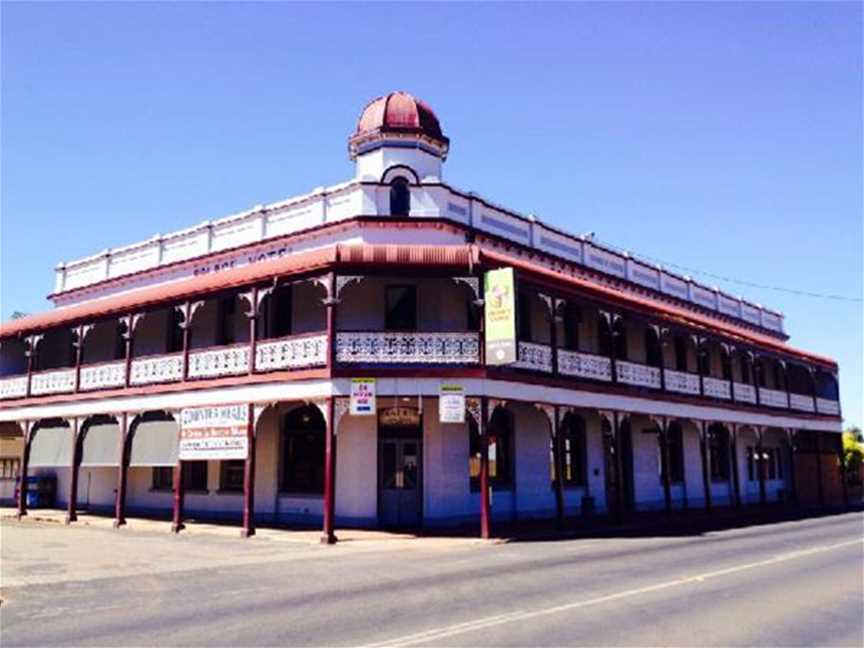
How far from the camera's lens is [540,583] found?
38.7 feet

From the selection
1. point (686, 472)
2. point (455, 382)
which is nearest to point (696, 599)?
point (455, 382)

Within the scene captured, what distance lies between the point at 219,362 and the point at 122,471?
4.89 meters

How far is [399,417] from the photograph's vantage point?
69.4 feet

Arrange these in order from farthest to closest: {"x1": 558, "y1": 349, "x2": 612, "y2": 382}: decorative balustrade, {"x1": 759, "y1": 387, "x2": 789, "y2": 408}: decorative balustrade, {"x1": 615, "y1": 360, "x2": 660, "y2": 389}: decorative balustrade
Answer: {"x1": 759, "y1": 387, "x2": 789, "y2": 408}: decorative balustrade < {"x1": 615, "y1": 360, "x2": 660, "y2": 389}: decorative balustrade < {"x1": 558, "y1": 349, "x2": 612, "y2": 382}: decorative balustrade

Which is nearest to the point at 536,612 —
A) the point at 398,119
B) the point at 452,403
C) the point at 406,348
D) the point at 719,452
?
the point at 452,403

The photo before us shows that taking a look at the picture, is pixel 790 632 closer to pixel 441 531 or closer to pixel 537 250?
pixel 441 531

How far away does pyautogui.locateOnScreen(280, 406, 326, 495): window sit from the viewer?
861 inches

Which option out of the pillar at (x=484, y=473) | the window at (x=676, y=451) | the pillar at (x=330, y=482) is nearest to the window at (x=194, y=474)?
the pillar at (x=330, y=482)

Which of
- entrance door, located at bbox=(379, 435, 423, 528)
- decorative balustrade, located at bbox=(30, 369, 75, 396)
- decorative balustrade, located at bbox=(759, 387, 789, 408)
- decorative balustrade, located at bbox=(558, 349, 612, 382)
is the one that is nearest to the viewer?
entrance door, located at bbox=(379, 435, 423, 528)

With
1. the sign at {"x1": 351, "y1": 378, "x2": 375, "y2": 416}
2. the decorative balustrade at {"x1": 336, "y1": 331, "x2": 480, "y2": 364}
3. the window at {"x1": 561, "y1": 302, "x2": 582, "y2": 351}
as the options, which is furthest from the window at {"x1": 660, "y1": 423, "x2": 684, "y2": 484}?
the sign at {"x1": 351, "y1": 378, "x2": 375, "y2": 416}

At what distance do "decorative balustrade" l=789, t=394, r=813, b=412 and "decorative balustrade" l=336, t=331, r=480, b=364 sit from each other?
22825mm

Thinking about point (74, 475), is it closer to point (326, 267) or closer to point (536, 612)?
point (326, 267)

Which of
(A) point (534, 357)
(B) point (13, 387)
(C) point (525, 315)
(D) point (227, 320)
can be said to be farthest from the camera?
(B) point (13, 387)

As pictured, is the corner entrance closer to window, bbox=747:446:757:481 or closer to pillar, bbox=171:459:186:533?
pillar, bbox=171:459:186:533
